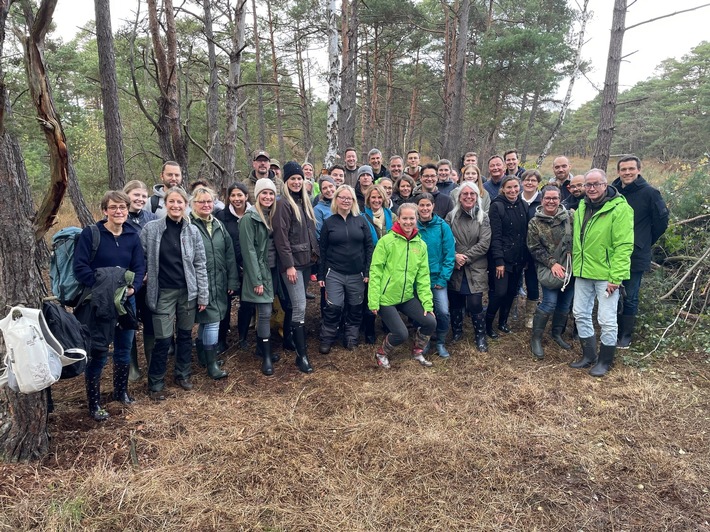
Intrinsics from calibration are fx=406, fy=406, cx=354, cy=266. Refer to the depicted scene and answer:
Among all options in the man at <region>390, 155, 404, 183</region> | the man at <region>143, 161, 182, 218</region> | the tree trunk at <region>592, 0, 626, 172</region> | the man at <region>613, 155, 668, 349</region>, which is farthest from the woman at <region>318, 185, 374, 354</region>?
the tree trunk at <region>592, 0, 626, 172</region>

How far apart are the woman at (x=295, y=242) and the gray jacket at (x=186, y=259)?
845mm

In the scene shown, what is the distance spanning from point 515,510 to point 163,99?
639cm

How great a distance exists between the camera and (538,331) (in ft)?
16.5

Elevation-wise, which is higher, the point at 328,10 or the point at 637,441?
the point at 328,10

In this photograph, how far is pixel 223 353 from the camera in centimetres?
500

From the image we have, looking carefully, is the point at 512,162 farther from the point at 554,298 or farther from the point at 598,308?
the point at 598,308

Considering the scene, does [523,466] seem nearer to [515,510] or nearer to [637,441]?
[515,510]

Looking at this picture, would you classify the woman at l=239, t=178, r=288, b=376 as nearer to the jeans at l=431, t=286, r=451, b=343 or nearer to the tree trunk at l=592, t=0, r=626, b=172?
the jeans at l=431, t=286, r=451, b=343

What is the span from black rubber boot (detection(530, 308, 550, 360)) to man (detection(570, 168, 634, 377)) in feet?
1.35

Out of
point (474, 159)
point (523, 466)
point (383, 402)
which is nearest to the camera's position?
point (523, 466)

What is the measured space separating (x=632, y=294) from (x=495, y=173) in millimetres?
2429

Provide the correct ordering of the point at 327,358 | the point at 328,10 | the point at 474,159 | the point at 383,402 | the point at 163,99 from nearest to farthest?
the point at 383,402, the point at 327,358, the point at 163,99, the point at 474,159, the point at 328,10

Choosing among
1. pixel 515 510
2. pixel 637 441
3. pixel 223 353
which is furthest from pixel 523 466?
pixel 223 353

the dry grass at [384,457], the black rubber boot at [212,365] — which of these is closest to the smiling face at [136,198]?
the black rubber boot at [212,365]
